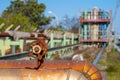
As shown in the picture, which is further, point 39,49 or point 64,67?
point 64,67

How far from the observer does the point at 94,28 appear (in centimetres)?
3528

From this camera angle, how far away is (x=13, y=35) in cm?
1538

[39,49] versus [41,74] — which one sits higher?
[39,49]

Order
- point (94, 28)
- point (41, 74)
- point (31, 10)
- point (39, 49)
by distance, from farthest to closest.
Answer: point (31, 10) < point (94, 28) < point (41, 74) < point (39, 49)

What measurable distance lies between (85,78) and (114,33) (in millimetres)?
37355

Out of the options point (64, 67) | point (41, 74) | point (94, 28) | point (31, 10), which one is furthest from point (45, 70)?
point (31, 10)

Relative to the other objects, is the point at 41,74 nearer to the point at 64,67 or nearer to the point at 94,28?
the point at 64,67

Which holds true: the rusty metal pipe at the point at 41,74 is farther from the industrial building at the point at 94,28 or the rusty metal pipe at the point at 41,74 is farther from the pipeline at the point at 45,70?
the industrial building at the point at 94,28

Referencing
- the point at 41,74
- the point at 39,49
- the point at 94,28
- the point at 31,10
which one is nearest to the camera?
the point at 39,49

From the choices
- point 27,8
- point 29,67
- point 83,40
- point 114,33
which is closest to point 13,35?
point 29,67

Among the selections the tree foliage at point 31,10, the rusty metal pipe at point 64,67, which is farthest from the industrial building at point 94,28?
the rusty metal pipe at point 64,67

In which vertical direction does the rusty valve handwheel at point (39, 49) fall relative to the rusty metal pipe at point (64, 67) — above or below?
above

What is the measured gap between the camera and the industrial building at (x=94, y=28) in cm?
A: 3498

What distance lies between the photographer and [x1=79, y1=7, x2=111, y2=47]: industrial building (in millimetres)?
34981
